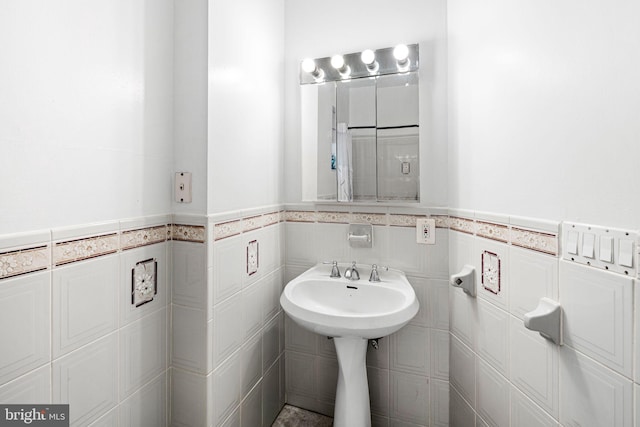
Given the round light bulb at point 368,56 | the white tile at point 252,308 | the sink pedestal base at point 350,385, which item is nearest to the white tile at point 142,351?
the white tile at point 252,308

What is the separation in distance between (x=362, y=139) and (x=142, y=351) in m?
1.33

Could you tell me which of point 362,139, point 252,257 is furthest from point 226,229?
point 362,139

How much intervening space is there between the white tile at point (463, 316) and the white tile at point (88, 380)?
1.32 metres

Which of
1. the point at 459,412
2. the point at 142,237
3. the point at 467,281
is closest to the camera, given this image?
the point at 142,237

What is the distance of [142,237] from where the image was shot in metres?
1.01

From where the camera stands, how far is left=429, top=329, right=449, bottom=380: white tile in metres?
1.46

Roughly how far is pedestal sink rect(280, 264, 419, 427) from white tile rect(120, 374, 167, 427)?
1.78 feet

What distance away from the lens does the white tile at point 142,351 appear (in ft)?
3.14

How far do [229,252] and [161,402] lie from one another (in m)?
0.61

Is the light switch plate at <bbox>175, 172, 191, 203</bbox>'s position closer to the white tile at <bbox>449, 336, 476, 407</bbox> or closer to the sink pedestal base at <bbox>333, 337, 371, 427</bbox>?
the sink pedestal base at <bbox>333, 337, 371, 427</bbox>

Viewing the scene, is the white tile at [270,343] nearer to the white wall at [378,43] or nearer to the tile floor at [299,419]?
the tile floor at [299,419]

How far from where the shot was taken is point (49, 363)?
75 centimetres

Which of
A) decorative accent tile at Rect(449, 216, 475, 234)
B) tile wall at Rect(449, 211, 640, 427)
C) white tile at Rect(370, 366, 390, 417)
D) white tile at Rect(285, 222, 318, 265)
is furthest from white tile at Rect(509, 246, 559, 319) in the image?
white tile at Rect(285, 222, 318, 265)

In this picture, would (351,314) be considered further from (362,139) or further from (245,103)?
(245,103)
